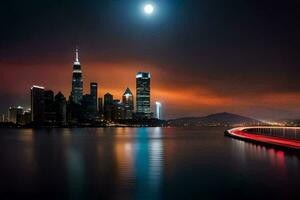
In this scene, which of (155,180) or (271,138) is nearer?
(155,180)

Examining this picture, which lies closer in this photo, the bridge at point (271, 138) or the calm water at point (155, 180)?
the calm water at point (155, 180)

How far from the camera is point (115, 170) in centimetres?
3281

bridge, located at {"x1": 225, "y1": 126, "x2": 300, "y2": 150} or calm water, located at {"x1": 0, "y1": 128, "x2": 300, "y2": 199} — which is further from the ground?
bridge, located at {"x1": 225, "y1": 126, "x2": 300, "y2": 150}

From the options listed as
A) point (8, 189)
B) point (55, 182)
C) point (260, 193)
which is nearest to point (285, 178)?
point (260, 193)

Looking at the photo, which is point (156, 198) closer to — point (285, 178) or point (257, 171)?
point (285, 178)

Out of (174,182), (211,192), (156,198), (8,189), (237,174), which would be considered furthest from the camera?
(237,174)

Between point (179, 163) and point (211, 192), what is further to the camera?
point (179, 163)

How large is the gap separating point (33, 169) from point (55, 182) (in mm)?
9220

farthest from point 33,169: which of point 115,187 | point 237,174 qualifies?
point 237,174

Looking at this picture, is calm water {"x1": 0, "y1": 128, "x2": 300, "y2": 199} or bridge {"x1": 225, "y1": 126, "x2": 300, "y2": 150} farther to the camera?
bridge {"x1": 225, "y1": 126, "x2": 300, "y2": 150}

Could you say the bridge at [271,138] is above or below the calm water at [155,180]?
above

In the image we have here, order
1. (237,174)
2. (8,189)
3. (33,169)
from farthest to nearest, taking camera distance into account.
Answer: (33,169)
(237,174)
(8,189)

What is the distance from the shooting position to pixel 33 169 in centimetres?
3453

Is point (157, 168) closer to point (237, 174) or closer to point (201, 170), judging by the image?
point (201, 170)
